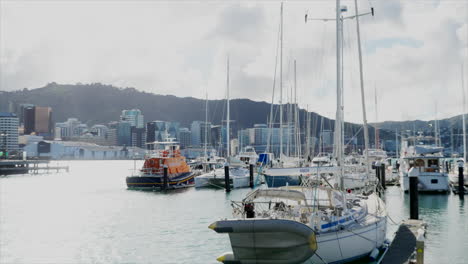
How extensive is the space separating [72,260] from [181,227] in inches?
324

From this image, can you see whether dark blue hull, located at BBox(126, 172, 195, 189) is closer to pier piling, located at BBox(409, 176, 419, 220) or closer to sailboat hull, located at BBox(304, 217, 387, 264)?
pier piling, located at BBox(409, 176, 419, 220)

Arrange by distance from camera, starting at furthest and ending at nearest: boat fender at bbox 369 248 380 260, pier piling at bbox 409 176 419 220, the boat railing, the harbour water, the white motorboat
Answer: the boat railing
the white motorboat
pier piling at bbox 409 176 419 220
the harbour water
boat fender at bbox 369 248 380 260

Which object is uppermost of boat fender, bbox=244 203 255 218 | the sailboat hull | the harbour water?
boat fender, bbox=244 203 255 218

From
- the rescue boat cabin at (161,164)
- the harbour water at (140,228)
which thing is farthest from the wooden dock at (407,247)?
the rescue boat cabin at (161,164)

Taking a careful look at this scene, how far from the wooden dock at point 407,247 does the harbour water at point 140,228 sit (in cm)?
94

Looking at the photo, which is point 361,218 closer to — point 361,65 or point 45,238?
point 361,65

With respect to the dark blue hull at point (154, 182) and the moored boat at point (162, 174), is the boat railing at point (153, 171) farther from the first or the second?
the dark blue hull at point (154, 182)

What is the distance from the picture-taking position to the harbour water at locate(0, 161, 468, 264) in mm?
20359

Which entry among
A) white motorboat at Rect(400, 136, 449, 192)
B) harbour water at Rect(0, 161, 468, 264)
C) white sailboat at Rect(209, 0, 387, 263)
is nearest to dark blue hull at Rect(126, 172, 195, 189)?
harbour water at Rect(0, 161, 468, 264)

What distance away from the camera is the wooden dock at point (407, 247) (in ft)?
44.3

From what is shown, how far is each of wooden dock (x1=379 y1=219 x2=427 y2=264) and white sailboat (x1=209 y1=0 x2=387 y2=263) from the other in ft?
2.01

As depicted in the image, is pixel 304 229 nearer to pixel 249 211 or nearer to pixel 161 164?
pixel 249 211

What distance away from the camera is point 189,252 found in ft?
67.2

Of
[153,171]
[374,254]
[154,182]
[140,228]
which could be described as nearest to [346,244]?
[374,254]
